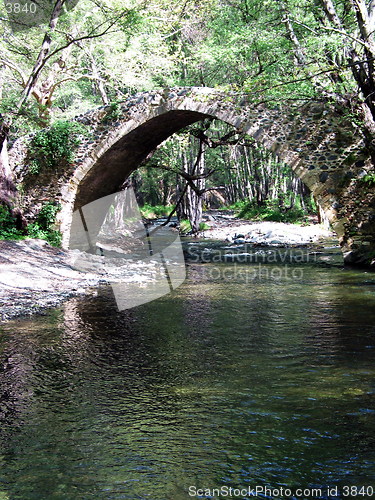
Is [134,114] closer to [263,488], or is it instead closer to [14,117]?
[14,117]

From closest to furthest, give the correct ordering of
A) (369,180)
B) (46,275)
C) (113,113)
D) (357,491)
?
(357,491)
(46,275)
(369,180)
(113,113)

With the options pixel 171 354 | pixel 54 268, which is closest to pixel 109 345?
pixel 171 354

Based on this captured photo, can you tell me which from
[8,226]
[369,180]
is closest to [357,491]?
[369,180]

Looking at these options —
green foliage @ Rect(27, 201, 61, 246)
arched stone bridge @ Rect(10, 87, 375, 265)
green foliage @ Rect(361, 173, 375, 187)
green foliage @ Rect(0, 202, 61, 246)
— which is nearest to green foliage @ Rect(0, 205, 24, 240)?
green foliage @ Rect(0, 202, 61, 246)

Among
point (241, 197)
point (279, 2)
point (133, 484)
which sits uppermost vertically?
point (279, 2)

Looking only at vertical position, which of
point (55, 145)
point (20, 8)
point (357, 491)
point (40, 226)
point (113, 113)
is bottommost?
point (357, 491)

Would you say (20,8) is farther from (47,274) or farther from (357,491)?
(357,491)

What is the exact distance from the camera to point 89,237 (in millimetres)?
17672

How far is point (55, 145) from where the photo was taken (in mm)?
14078

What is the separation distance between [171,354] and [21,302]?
11.0ft

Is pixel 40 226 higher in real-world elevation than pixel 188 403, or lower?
higher

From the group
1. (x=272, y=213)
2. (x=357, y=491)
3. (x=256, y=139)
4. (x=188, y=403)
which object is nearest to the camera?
→ (x=357, y=491)

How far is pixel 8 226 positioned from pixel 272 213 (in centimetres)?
1597

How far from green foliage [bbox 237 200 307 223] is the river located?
17.8 metres
